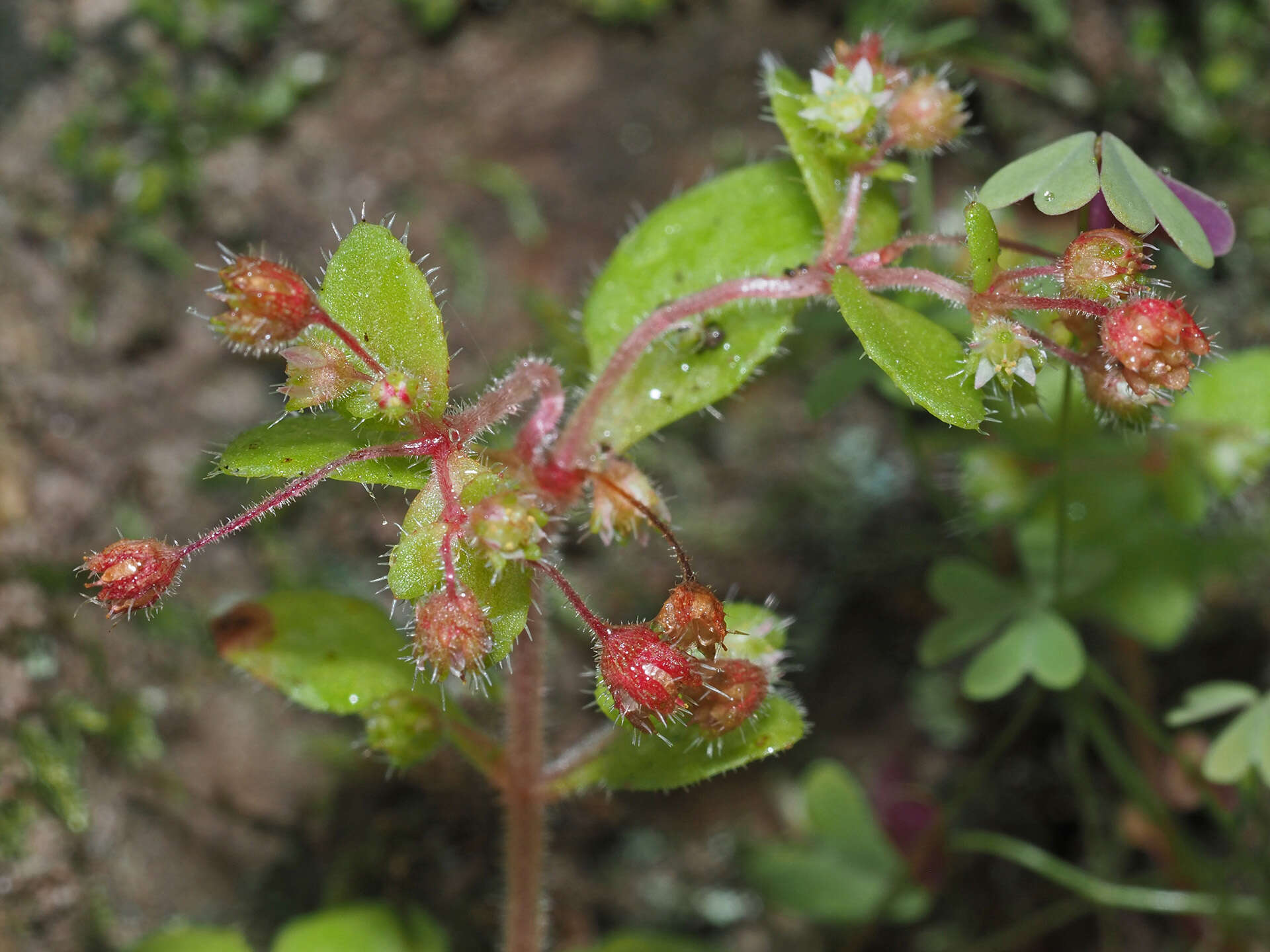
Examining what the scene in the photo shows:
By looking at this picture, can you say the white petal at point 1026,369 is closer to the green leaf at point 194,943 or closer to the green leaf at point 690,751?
the green leaf at point 690,751

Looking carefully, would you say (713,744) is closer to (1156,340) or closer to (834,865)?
(1156,340)

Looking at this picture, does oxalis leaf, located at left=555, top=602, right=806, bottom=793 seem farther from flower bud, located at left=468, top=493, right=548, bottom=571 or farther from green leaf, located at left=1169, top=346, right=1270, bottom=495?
green leaf, located at left=1169, top=346, right=1270, bottom=495

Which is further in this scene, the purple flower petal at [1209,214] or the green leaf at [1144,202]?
the purple flower petal at [1209,214]

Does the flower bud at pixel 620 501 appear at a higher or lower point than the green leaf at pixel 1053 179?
lower

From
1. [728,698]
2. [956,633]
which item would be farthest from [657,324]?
[956,633]

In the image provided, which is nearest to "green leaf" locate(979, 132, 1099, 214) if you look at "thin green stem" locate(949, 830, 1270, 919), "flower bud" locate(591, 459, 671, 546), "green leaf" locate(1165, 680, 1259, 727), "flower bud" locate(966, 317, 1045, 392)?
"flower bud" locate(966, 317, 1045, 392)

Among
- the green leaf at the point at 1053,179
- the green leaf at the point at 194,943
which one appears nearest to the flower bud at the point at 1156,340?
the green leaf at the point at 1053,179

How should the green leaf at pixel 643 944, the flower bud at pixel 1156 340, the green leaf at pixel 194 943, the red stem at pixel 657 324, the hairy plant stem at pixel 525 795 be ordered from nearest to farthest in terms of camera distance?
the flower bud at pixel 1156 340, the red stem at pixel 657 324, the hairy plant stem at pixel 525 795, the green leaf at pixel 194 943, the green leaf at pixel 643 944
